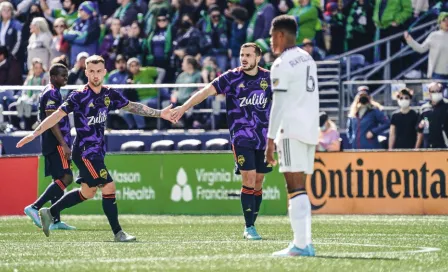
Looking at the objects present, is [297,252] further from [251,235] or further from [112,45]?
[112,45]

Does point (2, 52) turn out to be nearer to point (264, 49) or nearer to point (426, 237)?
point (264, 49)

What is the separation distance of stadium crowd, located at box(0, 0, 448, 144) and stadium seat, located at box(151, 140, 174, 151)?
73cm

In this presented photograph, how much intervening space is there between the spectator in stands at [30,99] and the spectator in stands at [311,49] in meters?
6.03

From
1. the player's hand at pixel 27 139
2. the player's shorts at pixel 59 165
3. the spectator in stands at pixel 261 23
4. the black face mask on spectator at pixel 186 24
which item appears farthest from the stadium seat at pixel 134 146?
the player's hand at pixel 27 139

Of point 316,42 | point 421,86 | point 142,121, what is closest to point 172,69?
point 142,121

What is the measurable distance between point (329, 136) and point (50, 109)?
783 cm

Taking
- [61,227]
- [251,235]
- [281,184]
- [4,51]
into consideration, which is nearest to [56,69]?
[61,227]

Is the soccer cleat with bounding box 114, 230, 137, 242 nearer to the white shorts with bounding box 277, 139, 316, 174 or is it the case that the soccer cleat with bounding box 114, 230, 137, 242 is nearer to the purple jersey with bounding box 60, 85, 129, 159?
the purple jersey with bounding box 60, 85, 129, 159

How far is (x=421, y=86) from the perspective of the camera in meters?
24.9

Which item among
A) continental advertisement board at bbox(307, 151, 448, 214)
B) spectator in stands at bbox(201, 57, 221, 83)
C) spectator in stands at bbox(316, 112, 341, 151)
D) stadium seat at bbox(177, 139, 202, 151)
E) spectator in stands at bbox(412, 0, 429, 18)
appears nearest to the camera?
continental advertisement board at bbox(307, 151, 448, 214)

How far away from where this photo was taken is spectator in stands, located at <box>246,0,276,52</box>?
2655cm

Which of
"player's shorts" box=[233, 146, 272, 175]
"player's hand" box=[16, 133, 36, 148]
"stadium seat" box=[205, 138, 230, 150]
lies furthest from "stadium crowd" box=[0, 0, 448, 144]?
"player's hand" box=[16, 133, 36, 148]

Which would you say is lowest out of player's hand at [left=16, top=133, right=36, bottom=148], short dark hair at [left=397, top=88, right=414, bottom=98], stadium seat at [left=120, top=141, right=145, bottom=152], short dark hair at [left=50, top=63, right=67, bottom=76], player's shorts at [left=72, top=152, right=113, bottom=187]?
stadium seat at [left=120, top=141, right=145, bottom=152]

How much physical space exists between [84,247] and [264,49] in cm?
1284
